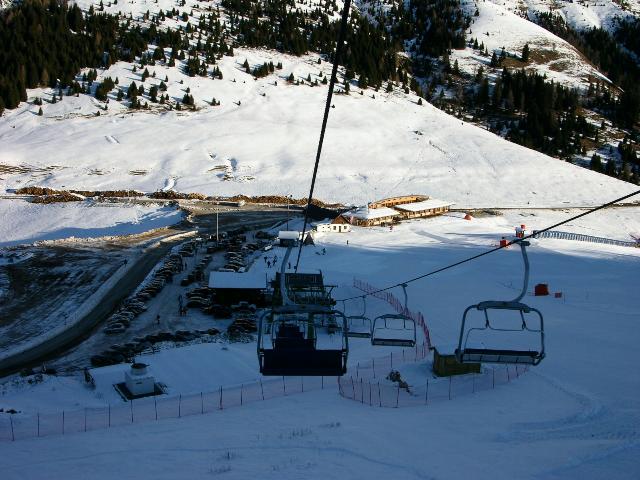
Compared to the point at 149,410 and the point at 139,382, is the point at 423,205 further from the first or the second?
the point at 149,410

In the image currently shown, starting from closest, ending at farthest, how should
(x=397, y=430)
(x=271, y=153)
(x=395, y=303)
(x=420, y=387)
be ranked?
(x=397, y=430)
(x=420, y=387)
(x=395, y=303)
(x=271, y=153)

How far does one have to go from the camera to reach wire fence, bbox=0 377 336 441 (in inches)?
589

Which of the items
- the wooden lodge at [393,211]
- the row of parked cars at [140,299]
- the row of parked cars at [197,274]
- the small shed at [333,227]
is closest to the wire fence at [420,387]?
the row of parked cars at [140,299]

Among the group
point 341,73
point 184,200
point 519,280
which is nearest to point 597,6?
point 341,73

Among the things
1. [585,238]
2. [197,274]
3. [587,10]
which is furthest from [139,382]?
[587,10]

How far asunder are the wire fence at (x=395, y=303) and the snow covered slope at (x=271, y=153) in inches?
1145

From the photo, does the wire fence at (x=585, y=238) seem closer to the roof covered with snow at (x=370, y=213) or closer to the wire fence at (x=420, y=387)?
the roof covered with snow at (x=370, y=213)

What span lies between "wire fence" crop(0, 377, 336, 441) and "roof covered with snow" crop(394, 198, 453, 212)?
3557 cm

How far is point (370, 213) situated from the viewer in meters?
49.5

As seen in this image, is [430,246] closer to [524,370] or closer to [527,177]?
[524,370]

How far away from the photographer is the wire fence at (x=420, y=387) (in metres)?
16.2

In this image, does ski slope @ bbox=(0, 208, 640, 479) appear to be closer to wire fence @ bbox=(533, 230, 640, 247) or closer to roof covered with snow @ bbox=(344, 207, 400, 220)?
wire fence @ bbox=(533, 230, 640, 247)

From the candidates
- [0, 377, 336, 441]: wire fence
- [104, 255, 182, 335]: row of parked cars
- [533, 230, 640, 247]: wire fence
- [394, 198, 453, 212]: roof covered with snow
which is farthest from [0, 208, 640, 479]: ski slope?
[394, 198, 453, 212]: roof covered with snow

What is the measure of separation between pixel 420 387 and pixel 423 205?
124 feet
